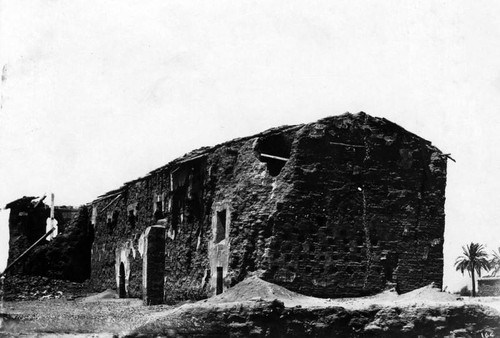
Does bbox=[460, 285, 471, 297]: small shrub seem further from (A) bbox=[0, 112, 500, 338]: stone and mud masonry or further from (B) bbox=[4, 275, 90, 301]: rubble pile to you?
(A) bbox=[0, 112, 500, 338]: stone and mud masonry

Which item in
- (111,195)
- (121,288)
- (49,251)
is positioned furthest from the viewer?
(49,251)

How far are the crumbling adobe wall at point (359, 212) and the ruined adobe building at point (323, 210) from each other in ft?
0.09

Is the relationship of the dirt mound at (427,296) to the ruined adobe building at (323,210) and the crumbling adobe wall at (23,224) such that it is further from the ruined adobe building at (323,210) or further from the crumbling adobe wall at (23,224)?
the crumbling adobe wall at (23,224)

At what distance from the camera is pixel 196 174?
25.2 m

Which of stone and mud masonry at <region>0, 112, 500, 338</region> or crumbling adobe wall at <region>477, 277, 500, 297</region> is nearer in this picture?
stone and mud masonry at <region>0, 112, 500, 338</region>

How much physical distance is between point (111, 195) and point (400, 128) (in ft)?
49.9

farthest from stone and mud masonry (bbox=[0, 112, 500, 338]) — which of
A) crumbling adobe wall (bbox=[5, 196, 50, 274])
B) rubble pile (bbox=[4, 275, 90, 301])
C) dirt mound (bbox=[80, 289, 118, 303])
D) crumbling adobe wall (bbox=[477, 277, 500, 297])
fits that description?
crumbling adobe wall (bbox=[477, 277, 500, 297])

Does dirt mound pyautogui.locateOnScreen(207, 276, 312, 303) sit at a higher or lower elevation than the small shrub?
higher

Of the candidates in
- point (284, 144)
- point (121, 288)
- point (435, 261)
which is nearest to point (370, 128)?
point (284, 144)

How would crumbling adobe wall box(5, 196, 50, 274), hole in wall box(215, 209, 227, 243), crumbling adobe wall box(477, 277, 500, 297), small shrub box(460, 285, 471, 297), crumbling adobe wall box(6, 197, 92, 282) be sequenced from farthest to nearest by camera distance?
1. small shrub box(460, 285, 471, 297)
2. crumbling adobe wall box(477, 277, 500, 297)
3. crumbling adobe wall box(5, 196, 50, 274)
4. crumbling adobe wall box(6, 197, 92, 282)
5. hole in wall box(215, 209, 227, 243)

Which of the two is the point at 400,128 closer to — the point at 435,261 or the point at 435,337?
the point at 435,261

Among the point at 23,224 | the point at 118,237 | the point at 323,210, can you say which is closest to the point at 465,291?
the point at 23,224

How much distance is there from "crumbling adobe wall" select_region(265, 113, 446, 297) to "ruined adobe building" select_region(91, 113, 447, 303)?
0.09 ft

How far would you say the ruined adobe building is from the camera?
842 inches
